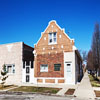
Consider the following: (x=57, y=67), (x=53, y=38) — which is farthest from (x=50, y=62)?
(x=53, y=38)

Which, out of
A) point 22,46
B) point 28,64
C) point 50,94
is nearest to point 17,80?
point 28,64

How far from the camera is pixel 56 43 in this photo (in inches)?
658

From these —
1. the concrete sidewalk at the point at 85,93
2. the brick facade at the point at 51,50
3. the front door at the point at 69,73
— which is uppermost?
the brick facade at the point at 51,50

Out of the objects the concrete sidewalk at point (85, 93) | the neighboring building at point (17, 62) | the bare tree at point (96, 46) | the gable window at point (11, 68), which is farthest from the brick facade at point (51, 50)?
the bare tree at point (96, 46)

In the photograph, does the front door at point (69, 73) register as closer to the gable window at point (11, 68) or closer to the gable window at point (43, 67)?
the gable window at point (43, 67)

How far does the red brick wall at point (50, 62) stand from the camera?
16.1 m

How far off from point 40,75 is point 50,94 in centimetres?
718

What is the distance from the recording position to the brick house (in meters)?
15.7

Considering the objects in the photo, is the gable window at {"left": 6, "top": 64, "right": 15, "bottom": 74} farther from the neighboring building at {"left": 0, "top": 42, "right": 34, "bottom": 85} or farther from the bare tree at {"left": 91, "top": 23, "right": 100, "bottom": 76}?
the bare tree at {"left": 91, "top": 23, "right": 100, "bottom": 76}

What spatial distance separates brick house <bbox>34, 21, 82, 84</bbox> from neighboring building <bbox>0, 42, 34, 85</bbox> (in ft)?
4.13

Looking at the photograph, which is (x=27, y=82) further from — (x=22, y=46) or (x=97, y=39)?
(x=97, y=39)

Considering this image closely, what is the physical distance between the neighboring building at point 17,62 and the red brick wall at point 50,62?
1285 mm

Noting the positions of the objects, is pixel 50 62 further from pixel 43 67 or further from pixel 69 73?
pixel 69 73

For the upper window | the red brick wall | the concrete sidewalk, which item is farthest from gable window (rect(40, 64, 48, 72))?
the concrete sidewalk
